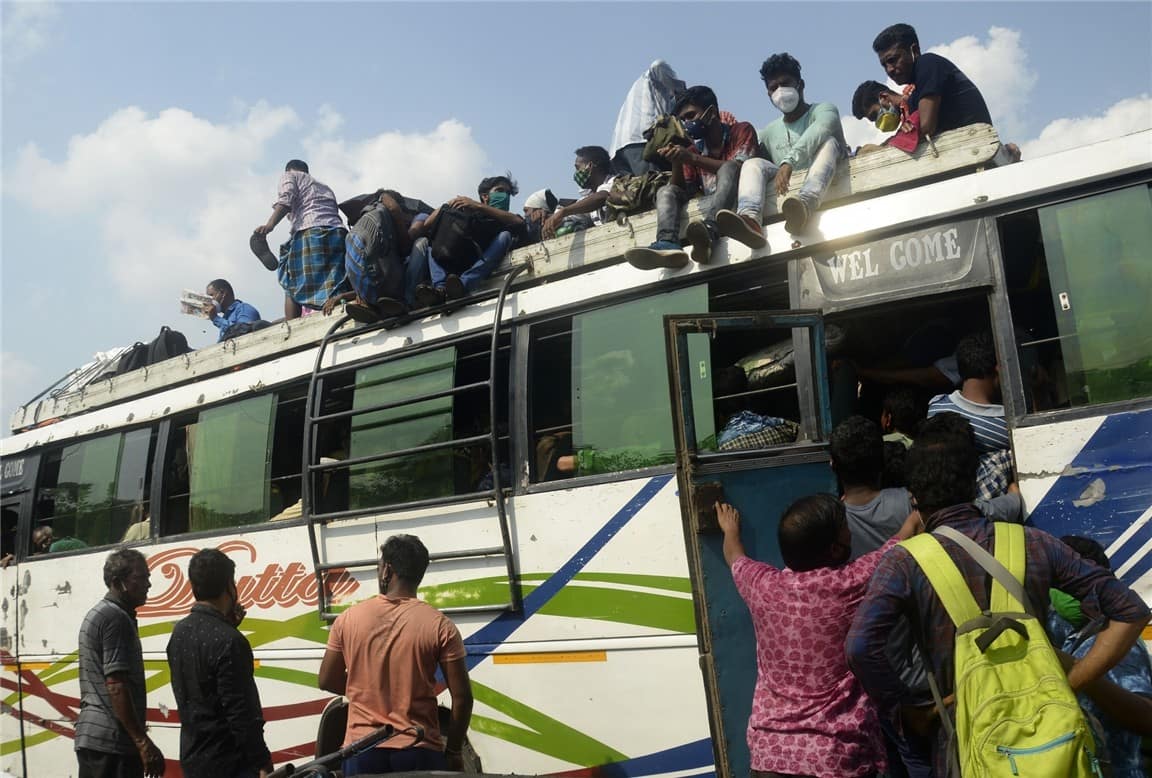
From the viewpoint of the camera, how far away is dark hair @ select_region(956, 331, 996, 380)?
433 centimetres

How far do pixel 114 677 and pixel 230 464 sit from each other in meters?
2.22

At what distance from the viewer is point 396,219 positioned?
6.88 metres

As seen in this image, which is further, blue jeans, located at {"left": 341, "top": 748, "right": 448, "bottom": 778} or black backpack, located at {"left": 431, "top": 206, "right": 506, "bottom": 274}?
black backpack, located at {"left": 431, "top": 206, "right": 506, "bottom": 274}

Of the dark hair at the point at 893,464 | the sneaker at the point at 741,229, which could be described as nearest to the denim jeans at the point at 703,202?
the sneaker at the point at 741,229

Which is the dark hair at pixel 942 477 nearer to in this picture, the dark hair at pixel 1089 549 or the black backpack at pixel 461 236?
the dark hair at pixel 1089 549

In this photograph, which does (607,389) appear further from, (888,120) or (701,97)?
(888,120)

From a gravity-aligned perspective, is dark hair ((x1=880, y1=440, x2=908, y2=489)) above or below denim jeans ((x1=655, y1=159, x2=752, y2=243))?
below

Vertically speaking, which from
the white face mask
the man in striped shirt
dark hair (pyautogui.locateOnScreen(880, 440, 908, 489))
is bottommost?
dark hair (pyautogui.locateOnScreen(880, 440, 908, 489))

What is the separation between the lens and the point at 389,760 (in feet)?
13.4

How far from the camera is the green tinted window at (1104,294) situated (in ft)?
12.7

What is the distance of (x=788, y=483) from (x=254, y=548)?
398 centimetres

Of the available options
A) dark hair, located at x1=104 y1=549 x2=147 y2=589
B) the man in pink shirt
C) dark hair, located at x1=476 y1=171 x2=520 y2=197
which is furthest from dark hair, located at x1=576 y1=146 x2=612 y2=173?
the man in pink shirt

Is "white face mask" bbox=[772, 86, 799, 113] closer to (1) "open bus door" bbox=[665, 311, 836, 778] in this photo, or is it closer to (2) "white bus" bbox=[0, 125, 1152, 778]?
(2) "white bus" bbox=[0, 125, 1152, 778]

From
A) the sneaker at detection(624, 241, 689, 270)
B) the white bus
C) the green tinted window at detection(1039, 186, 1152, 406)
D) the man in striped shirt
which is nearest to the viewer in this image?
the green tinted window at detection(1039, 186, 1152, 406)
